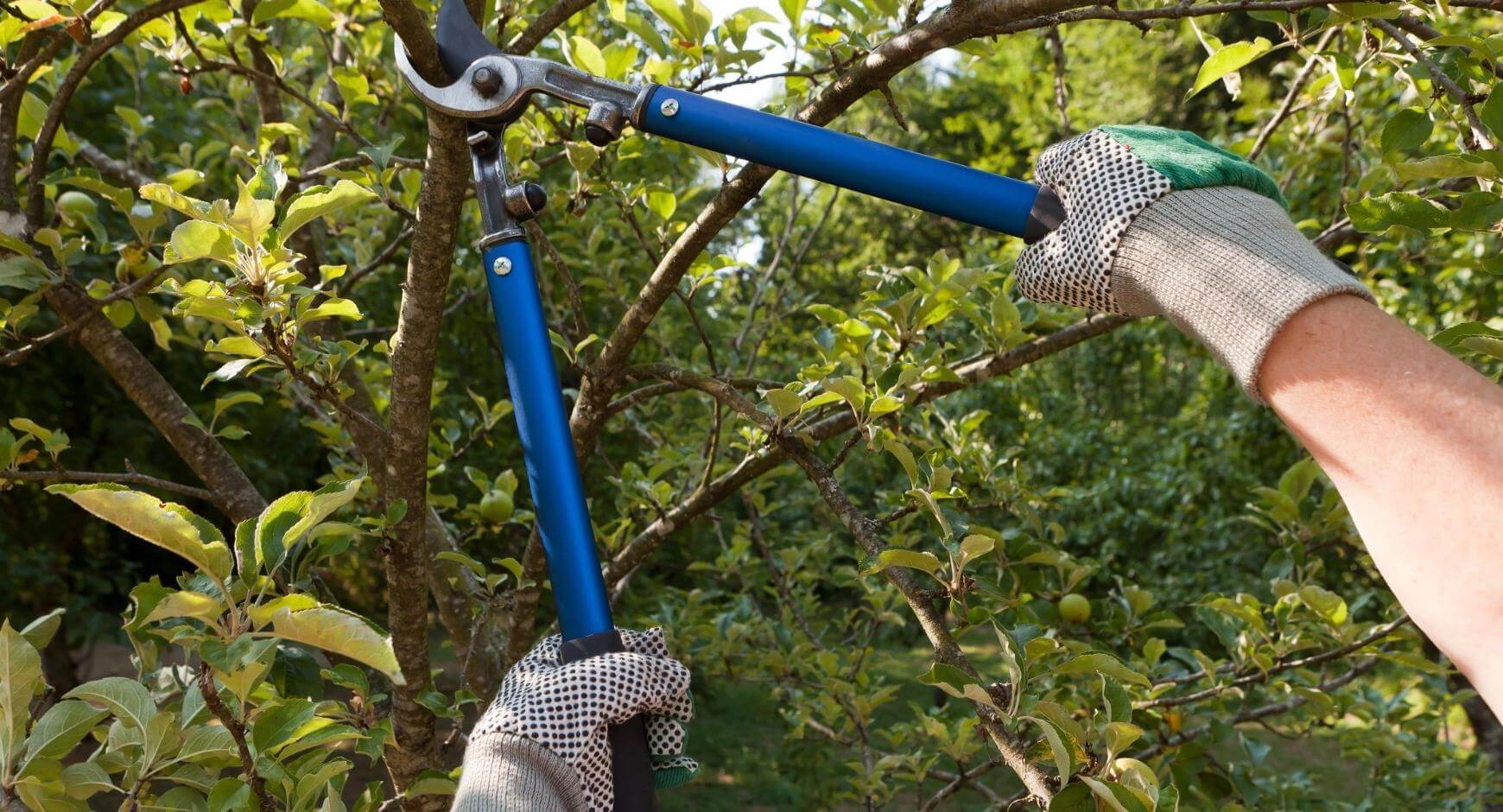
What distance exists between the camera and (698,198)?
6.26 m

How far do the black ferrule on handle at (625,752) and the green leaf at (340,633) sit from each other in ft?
0.64

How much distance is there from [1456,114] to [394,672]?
1.53m

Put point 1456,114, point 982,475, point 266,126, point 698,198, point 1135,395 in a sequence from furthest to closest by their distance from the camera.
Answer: point 1135,395 < point 698,198 < point 982,475 < point 266,126 < point 1456,114

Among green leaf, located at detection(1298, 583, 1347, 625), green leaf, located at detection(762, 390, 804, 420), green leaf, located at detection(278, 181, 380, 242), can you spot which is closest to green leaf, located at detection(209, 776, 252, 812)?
green leaf, located at detection(278, 181, 380, 242)

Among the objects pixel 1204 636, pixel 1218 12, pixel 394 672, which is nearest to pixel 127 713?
pixel 394 672

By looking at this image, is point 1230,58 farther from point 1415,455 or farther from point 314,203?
point 314,203

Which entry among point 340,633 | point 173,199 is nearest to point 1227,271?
point 340,633

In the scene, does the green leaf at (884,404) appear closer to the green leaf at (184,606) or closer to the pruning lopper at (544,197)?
the pruning lopper at (544,197)

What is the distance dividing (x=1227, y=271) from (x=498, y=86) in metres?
0.83

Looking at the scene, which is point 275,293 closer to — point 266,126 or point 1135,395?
point 266,126

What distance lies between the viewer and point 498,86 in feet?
4.17

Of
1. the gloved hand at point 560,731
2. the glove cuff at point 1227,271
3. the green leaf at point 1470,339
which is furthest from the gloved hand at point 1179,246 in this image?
the gloved hand at point 560,731

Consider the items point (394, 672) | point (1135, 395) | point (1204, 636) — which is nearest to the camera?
point (394, 672)

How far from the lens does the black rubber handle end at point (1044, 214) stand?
1.05 metres
